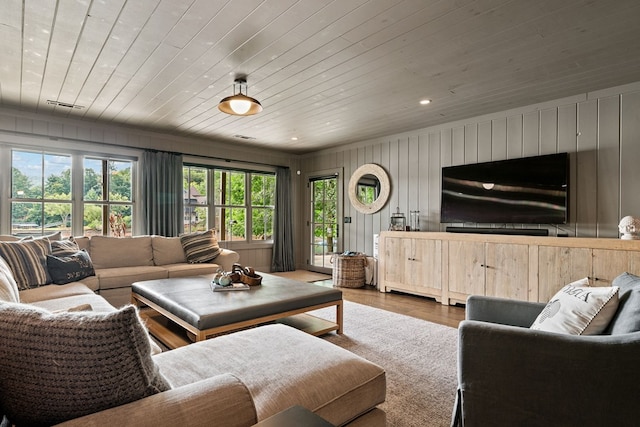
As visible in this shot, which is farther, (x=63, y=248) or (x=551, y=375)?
(x=63, y=248)

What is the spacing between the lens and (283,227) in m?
6.69

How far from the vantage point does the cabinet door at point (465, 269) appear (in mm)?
3896

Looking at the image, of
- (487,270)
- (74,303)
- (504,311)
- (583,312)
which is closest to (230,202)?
(74,303)

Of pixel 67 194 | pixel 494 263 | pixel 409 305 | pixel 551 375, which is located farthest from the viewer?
pixel 67 194

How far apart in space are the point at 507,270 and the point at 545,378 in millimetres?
2747

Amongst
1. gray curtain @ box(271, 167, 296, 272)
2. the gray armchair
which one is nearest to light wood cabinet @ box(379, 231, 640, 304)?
gray curtain @ box(271, 167, 296, 272)

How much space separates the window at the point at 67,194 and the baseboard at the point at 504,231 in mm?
4815

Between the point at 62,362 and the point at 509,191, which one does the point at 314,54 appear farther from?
the point at 509,191

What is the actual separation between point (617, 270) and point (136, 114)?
552 cm

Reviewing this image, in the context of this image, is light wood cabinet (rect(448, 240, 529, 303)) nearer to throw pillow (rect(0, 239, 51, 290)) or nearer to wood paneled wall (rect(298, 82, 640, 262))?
wood paneled wall (rect(298, 82, 640, 262))

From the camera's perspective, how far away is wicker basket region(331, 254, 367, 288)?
519cm

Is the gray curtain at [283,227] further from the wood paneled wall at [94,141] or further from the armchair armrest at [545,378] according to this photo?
the armchair armrest at [545,378]

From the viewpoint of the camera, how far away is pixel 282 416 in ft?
2.62

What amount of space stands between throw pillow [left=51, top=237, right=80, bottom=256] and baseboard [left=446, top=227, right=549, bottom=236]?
4.45 metres
